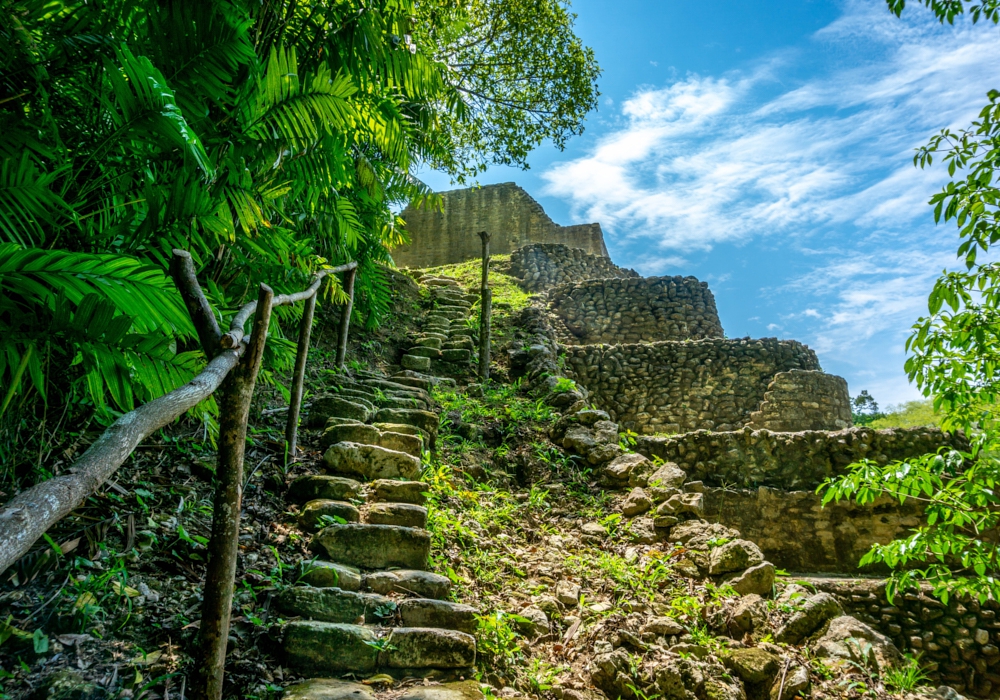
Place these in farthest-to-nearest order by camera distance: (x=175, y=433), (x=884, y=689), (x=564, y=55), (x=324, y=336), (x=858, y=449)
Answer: (x=564, y=55)
(x=858, y=449)
(x=324, y=336)
(x=175, y=433)
(x=884, y=689)

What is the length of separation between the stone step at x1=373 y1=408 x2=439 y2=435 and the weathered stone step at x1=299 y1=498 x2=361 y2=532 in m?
1.37

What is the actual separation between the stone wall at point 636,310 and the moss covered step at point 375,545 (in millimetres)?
8536

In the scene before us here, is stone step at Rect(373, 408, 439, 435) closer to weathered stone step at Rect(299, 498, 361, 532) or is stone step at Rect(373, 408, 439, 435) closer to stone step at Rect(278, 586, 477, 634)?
weathered stone step at Rect(299, 498, 361, 532)

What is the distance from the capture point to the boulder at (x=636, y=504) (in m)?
3.95

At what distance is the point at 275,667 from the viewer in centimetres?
181

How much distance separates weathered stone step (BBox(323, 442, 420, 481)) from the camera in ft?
10.3

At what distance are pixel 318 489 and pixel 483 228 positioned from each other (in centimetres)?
1518

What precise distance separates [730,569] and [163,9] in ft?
12.7

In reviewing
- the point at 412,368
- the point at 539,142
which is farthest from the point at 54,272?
the point at 539,142

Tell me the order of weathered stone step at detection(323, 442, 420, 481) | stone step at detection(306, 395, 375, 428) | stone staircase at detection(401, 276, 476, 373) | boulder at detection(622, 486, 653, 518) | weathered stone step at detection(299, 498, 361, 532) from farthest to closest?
stone staircase at detection(401, 276, 476, 373)
boulder at detection(622, 486, 653, 518)
stone step at detection(306, 395, 375, 428)
weathered stone step at detection(323, 442, 420, 481)
weathered stone step at detection(299, 498, 361, 532)

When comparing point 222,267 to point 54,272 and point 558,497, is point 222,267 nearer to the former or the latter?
point 54,272

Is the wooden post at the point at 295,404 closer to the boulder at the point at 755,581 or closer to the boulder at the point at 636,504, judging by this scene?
the boulder at the point at 636,504

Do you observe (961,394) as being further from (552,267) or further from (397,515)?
(552,267)

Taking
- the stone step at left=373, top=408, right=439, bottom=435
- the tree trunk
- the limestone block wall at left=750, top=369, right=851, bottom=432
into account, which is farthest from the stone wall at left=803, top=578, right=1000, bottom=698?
the tree trunk
